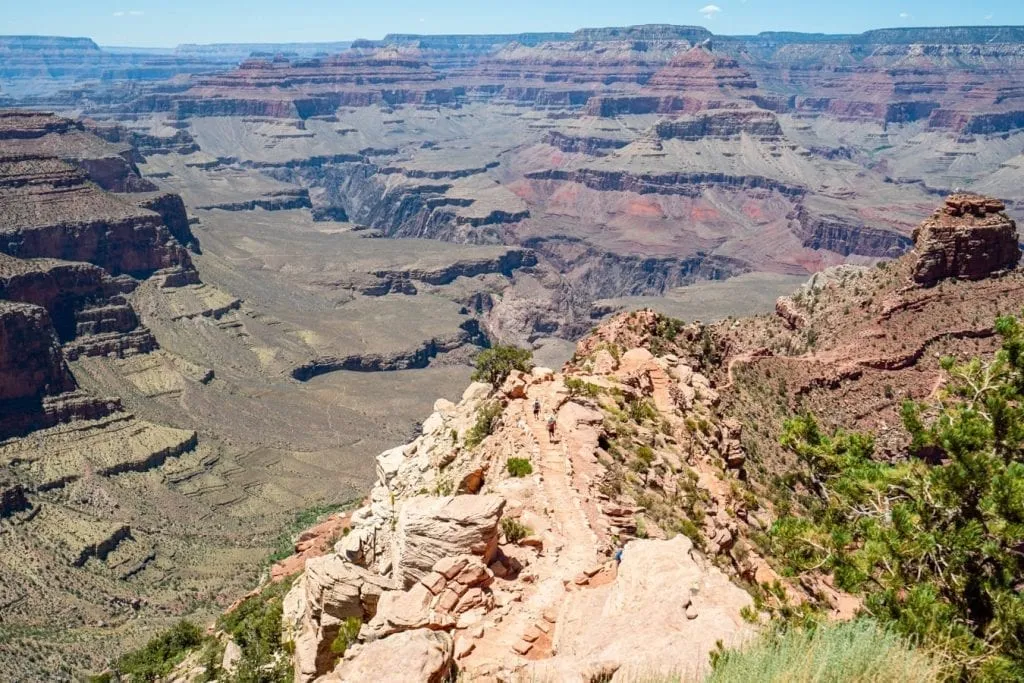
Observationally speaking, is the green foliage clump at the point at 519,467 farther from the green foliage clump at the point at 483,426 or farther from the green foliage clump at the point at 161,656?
the green foliage clump at the point at 161,656

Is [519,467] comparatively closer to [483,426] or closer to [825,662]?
[483,426]

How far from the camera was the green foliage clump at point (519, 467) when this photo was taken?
25698 mm

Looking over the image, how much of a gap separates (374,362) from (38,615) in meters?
75.6

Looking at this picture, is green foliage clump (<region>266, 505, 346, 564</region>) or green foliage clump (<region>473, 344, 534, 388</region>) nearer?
green foliage clump (<region>473, 344, 534, 388</region>)

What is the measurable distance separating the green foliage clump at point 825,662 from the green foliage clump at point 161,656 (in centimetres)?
2984

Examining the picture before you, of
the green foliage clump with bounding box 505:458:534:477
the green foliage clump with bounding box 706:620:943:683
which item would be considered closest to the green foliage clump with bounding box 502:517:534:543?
the green foliage clump with bounding box 505:458:534:477

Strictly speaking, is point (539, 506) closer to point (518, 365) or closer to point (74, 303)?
point (518, 365)

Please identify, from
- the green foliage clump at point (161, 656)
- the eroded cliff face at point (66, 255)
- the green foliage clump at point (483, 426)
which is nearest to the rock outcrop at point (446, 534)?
the green foliage clump at point (483, 426)

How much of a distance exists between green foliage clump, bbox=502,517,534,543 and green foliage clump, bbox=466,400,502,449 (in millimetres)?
8154

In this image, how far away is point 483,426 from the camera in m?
31.6

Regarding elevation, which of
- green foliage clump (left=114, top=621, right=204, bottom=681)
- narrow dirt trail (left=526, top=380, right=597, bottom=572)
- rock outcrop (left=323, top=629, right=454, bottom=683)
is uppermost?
rock outcrop (left=323, top=629, right=454, bottom=683)

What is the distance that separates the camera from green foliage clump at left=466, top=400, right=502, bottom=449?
31.3m

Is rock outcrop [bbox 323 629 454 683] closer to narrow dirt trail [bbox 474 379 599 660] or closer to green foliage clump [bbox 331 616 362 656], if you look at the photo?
narrow dirt trail [bbox 474 379 599 660]

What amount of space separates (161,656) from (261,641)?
15098 millimetres
